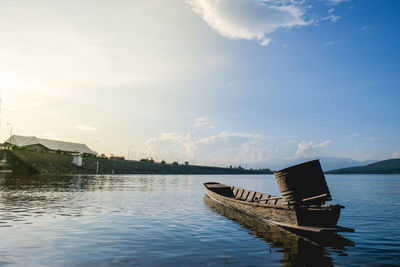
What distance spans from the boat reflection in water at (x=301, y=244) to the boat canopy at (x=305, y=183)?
1934 mm

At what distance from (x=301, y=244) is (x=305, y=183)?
126 inches

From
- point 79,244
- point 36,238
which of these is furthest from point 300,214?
point 36,238

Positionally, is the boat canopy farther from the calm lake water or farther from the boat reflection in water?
the calm lake water

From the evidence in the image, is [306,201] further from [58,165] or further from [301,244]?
[58,165]

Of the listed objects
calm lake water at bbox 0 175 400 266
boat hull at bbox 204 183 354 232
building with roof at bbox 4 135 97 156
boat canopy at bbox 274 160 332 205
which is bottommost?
calm lake water at bbox 0 175 400 266

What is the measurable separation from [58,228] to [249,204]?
1248 centimetres

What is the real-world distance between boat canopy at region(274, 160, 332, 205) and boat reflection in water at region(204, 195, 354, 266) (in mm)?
1934

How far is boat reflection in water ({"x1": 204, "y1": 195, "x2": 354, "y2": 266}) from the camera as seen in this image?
11400 millimetres

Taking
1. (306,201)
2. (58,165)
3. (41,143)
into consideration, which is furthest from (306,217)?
(41,143)

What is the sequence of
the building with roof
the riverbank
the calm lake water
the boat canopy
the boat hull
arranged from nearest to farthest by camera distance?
the calm lake water < the boat hull < the boat canopy < the riverbank < the building with roof

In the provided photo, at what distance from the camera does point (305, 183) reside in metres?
15.2

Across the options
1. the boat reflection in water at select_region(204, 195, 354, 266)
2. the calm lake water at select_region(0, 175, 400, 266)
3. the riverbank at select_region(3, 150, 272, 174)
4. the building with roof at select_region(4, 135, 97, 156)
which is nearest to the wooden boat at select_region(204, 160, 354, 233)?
the boat reflection in water at select_region(204, 195, 354, 266)

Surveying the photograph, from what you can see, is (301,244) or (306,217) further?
(306,217)

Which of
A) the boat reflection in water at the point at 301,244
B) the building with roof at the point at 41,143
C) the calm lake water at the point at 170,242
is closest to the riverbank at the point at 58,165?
the building with roof at the point at 41,143
